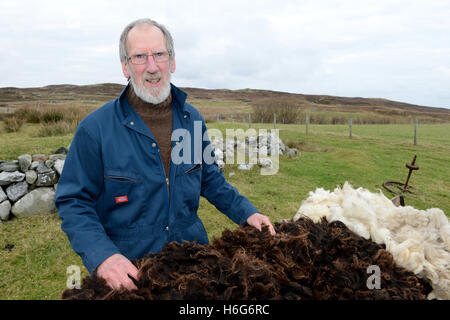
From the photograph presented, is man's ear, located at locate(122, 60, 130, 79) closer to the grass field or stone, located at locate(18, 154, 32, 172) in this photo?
the grass field

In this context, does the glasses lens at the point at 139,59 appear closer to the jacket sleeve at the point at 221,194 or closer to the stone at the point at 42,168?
the jacket sleeve at the point at 221,194

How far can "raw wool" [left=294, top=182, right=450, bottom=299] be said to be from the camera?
1964 millimetres

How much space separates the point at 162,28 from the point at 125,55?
1.12ft

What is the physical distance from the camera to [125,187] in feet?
6.61

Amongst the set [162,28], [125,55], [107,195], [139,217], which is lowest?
[139,217]

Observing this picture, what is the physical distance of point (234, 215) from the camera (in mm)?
2283

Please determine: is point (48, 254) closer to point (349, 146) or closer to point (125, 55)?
point (125, 55)

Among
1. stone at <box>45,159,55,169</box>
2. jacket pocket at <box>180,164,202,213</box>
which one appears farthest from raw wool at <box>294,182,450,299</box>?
stone at <box>45,159,55,169</box>

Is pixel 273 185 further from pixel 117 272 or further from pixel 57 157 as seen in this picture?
pixel 117 272

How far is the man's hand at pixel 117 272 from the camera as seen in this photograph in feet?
4.74
